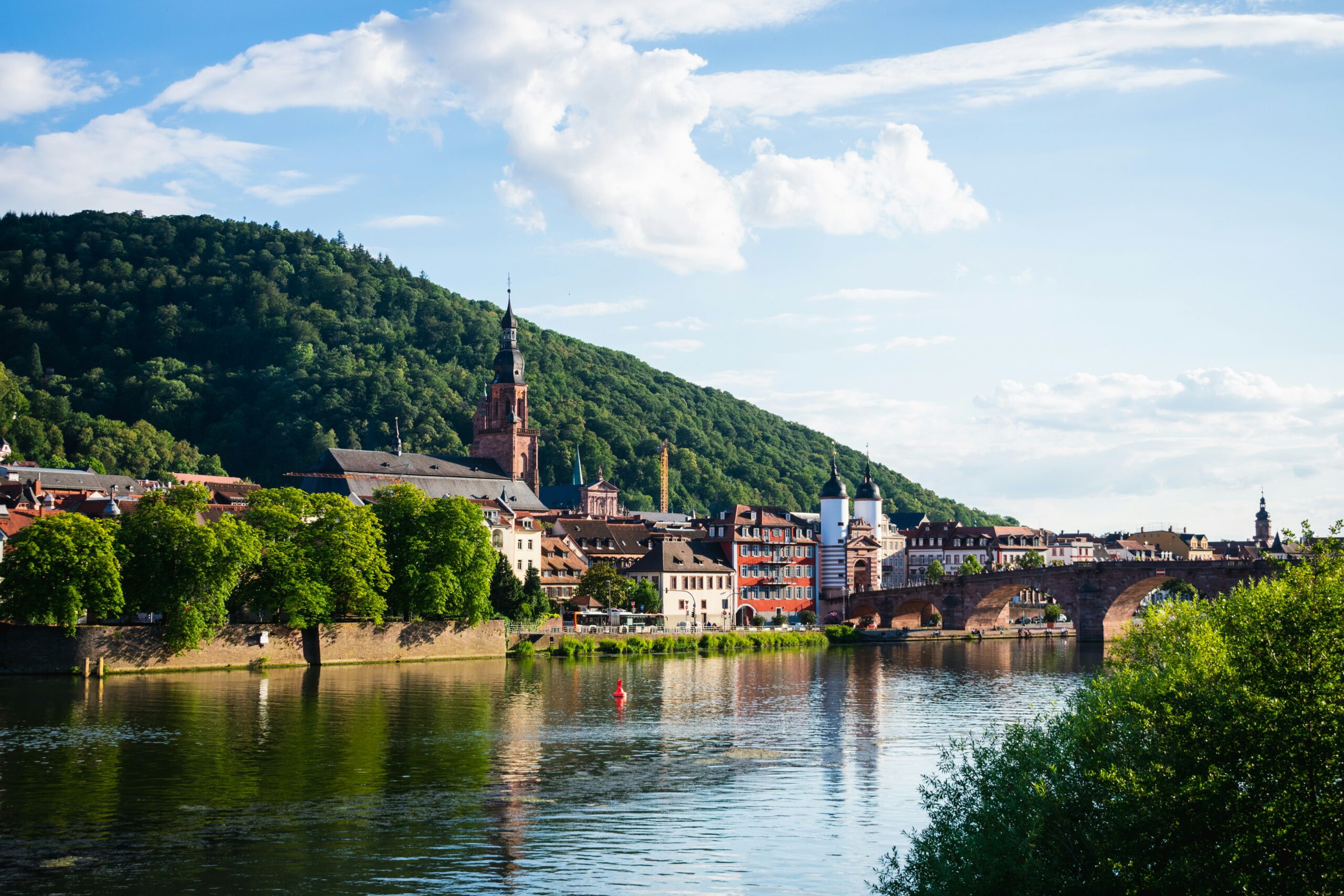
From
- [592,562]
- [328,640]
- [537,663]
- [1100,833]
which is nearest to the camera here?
[1100,833]

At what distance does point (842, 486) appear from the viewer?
142 meters

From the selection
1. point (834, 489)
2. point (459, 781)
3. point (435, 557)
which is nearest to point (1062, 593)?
point (834, 489)

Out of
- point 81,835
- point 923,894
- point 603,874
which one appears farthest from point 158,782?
point 923,894

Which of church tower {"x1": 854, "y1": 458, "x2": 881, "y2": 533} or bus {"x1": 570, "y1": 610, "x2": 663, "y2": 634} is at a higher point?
church tower {"x1": 854, "y1": 458, "x2": 881, "y2": 533}

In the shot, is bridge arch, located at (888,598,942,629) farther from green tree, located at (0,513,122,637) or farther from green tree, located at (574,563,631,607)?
green tree, located at (0,513,122,637)

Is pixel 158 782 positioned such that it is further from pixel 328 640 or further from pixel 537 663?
pixel 537 663

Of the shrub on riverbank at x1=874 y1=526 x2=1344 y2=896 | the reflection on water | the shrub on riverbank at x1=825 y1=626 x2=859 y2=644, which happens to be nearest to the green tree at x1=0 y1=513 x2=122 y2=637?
the reflection on water

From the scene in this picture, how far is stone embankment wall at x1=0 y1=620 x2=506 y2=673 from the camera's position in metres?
69.8

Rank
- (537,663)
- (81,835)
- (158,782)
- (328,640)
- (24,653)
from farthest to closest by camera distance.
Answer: (537,663), (328,640), (24,653), (158,782), (81,835)

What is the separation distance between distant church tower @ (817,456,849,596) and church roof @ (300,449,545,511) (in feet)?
99.9

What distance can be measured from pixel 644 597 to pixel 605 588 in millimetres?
4022

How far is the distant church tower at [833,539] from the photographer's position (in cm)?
13912

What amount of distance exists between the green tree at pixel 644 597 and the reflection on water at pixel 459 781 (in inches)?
1497

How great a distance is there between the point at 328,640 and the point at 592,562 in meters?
45.5
